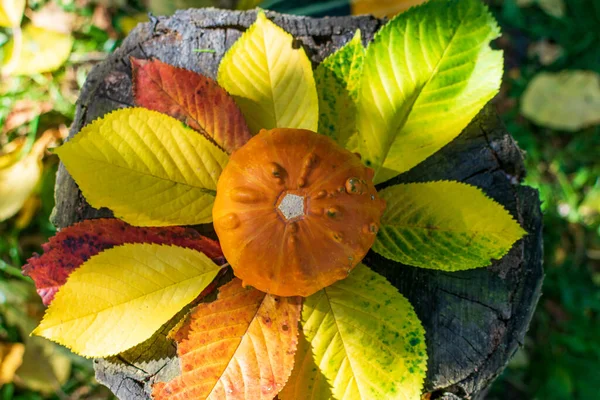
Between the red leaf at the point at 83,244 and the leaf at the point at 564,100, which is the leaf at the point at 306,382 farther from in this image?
the leaf at the point at 564,100

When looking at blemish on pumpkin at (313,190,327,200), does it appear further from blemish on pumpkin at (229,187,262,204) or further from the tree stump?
the tree stump

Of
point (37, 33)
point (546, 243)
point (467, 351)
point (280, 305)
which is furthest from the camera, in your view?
point (546, 243)

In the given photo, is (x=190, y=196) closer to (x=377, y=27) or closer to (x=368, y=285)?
(x=368, y=285)

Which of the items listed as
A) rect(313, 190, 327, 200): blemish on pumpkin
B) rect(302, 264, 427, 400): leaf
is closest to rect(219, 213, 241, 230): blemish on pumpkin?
rect(313, 190, 327, 200): blemish on pumpkin

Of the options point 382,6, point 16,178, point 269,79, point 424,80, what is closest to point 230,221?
point 269,79

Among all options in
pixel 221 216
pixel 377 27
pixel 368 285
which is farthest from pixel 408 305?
pixel 377 27
